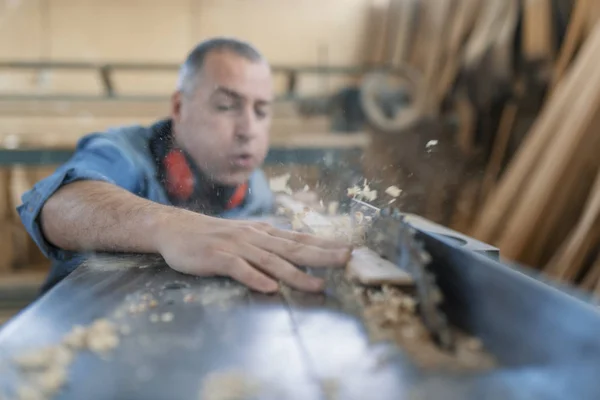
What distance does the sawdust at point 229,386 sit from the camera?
329mm

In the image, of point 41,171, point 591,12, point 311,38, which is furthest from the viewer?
point 41,171

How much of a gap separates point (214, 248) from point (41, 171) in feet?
6.15

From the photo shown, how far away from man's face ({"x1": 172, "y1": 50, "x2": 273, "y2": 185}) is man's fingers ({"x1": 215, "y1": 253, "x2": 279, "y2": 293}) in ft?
0.45

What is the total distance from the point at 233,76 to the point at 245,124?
65 mm

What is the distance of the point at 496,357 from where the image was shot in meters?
0.38

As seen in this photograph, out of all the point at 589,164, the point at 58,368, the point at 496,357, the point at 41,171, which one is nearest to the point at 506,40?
the point at 589,164

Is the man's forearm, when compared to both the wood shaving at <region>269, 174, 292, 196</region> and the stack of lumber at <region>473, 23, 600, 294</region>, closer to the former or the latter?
the wood shaving at <region>269, 174, 292, 196</region>

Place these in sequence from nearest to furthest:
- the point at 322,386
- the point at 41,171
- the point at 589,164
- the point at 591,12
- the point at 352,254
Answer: the point at 322,386
the point at 352,254
the point at 589,164
the point at 591,12
the point at 41,171

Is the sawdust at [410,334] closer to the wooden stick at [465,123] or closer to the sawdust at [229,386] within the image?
the sawdust at [229,386]

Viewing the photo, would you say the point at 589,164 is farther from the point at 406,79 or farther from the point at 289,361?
the point at 289,361

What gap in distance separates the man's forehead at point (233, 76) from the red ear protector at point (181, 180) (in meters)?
0.11

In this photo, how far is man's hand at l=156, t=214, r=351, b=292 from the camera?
547 millimetres

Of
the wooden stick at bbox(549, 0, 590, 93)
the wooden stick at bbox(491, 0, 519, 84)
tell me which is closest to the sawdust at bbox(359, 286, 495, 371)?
the wooden stick at bbox(549, 0, 590, 93)

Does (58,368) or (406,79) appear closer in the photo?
(58,368)
